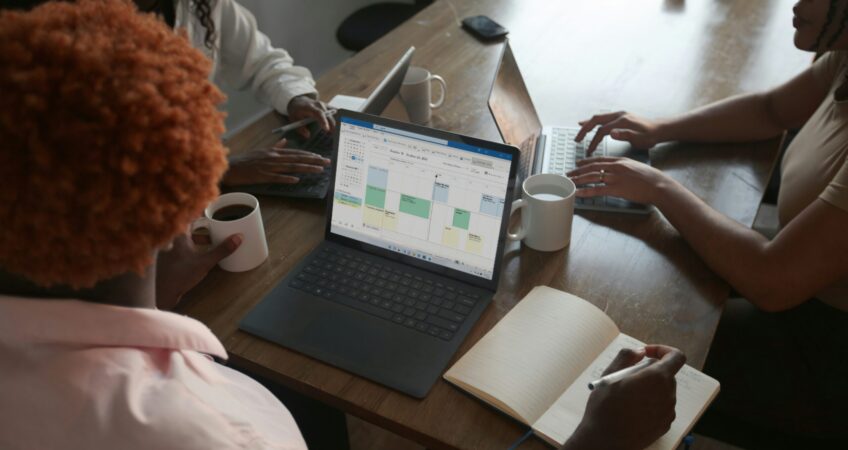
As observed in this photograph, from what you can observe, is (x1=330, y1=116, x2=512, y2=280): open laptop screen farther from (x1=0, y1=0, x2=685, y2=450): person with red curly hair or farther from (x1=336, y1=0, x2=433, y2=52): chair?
(x1=336, y1=0, x2=433, y2=52): chair

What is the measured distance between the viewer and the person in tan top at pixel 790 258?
1.10m

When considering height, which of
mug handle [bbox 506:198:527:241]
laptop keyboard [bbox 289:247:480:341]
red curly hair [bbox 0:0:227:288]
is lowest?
laptop keyboard [bbox 289:247:480:341]

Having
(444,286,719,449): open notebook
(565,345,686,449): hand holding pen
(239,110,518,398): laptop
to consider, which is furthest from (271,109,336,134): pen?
(565,345,686,449): hand holding pen

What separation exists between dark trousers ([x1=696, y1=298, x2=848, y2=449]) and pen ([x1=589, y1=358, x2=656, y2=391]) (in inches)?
15.7

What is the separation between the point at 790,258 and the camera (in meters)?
1.10

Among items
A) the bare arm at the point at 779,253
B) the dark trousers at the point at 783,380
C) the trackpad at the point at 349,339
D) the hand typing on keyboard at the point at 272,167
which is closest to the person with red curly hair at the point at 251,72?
the hand typing on keyboard at the point at 272,167

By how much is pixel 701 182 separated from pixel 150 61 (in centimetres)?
109

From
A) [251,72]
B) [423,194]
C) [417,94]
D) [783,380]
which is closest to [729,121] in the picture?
[783,380]

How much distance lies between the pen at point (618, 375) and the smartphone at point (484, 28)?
121cm

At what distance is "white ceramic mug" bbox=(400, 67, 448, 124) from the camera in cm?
149

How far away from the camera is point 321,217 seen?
130 centimetres

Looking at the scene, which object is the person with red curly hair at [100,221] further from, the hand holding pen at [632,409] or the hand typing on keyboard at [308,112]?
the hand typing on keyboard at [308,112]

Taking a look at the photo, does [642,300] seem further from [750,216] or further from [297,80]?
[297,80]

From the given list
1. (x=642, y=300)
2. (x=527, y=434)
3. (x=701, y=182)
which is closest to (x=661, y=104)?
(x=701, y=182)
